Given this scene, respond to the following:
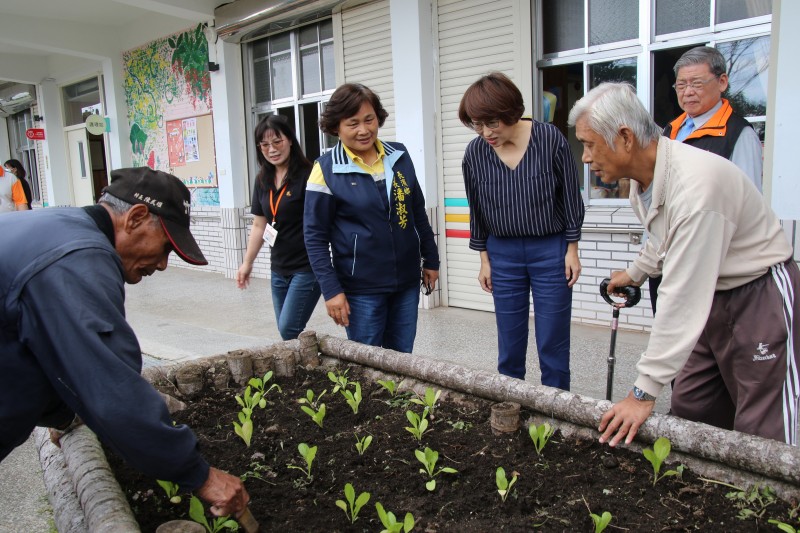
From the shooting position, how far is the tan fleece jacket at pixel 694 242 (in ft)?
6.27

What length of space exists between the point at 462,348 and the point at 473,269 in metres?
1.30

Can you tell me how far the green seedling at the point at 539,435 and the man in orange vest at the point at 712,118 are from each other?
52.7 inches

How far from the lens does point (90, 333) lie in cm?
142

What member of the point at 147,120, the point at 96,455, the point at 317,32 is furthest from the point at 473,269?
the point at 147,120

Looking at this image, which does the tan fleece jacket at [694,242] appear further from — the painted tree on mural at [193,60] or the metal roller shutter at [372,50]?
the painted tree on mural at [193,60]

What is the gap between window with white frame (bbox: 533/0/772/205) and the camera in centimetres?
450

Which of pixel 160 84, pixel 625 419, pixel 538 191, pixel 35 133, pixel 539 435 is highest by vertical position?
pixel 160 84

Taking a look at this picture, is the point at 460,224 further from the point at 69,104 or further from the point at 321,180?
the point at 69,104

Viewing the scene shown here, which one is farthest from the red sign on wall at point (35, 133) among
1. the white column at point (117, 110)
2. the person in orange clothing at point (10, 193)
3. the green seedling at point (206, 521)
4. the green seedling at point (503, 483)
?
the green seedling at point (503, 483)

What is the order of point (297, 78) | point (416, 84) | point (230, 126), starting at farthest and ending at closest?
point (230, 126) < point (297, 78) < point (416, 84)

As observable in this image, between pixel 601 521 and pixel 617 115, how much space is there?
48.0 inches

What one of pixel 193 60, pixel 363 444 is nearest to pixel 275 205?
pixel 363 444

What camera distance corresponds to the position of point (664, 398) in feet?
12.7

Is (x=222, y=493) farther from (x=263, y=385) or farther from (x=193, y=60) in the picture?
(x=193, y=60)
